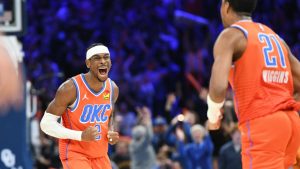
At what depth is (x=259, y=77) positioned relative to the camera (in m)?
5.14

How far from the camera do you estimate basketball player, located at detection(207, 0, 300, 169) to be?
16.5 feet

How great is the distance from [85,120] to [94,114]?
0.36 feet

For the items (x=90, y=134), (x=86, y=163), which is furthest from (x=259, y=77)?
(x=86, y=163)

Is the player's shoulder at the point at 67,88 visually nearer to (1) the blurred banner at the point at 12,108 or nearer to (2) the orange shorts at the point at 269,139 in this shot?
(1) the blurred banner at the point at 12,108

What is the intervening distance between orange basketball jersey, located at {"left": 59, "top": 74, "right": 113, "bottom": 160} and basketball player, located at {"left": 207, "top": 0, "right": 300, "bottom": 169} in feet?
7.67

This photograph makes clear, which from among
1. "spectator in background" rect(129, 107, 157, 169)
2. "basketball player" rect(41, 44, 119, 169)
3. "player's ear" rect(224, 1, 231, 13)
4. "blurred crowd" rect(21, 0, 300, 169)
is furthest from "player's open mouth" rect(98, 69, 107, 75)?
"blurred crowd" rect(21, 0, 300, 169)

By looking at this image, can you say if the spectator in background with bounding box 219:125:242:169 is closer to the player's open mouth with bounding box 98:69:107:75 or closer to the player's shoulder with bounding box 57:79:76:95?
the player's open mouth with bounding box 98:69:107:75

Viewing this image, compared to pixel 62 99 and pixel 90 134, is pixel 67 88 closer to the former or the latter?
pixel 62 99

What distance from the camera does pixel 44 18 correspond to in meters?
21.6

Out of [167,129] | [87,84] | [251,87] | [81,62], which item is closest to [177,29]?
[81,62]

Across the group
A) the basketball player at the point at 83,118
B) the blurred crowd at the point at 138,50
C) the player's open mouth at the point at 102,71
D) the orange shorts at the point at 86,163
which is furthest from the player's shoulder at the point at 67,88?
the blurred crowd at the point at 138,50

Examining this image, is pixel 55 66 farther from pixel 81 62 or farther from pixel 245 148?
pixel 245 148

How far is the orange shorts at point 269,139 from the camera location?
198 inches

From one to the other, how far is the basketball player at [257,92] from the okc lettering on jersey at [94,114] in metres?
2.36
